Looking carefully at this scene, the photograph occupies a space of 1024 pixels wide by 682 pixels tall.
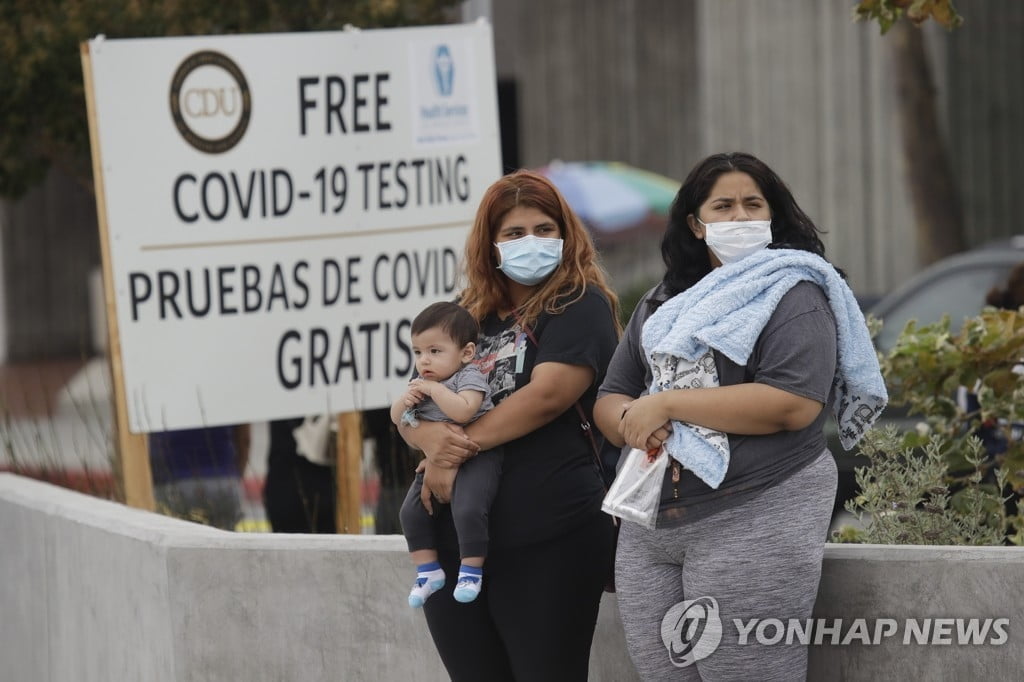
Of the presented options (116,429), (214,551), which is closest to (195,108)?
(116,429)

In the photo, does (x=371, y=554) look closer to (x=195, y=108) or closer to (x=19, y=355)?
(x=195, y=108)

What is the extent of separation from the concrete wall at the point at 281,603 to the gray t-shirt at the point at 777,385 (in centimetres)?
52

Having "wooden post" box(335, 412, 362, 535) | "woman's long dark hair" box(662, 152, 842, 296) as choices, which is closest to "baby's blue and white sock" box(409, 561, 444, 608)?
"woman's long dark hair" box(662, 152, 842, 296)

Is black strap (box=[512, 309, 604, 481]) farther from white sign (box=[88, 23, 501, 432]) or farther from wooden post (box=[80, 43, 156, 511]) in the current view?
wooden post (box=[80, 43, 156, 511])

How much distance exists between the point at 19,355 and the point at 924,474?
22.3 meters

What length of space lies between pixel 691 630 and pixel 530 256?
3.29ft

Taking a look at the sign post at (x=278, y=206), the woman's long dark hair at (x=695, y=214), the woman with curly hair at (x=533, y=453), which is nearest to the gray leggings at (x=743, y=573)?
the woman with curly hair at (x=533, y=453)

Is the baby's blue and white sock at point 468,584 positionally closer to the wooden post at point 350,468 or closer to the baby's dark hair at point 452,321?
the baby's dark hair at point 452,321

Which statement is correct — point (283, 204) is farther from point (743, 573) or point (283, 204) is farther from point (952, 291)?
point (952, 291)

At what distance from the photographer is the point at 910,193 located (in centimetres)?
1580

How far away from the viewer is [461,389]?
388cm

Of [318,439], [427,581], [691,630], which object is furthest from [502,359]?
[318,439]

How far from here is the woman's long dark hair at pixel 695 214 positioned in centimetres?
373

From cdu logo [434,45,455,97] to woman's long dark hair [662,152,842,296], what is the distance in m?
3.37
